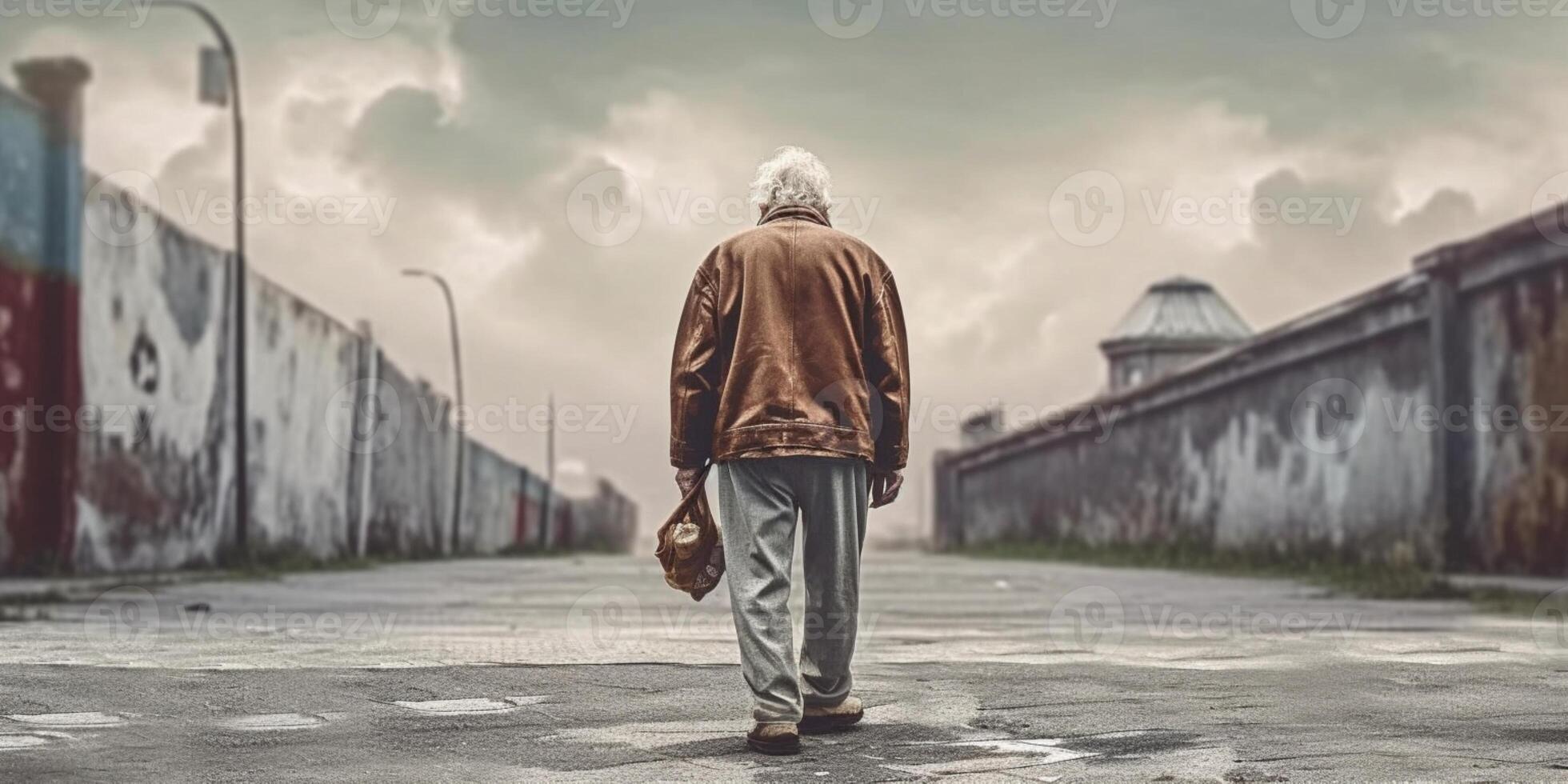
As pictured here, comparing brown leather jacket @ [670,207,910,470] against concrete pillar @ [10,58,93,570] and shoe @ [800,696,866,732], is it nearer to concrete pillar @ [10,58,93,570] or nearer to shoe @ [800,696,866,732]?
shoe @ [800,696,866,732]

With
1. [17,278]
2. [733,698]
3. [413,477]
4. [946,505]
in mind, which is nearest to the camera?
[733,698]

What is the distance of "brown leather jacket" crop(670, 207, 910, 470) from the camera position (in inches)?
195

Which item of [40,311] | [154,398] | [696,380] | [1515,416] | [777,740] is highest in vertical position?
[40,311]

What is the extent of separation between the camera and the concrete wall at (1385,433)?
14055 millimetres

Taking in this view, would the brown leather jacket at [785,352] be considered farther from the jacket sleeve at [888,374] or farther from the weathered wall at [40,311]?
the weathered wall at [40,311]

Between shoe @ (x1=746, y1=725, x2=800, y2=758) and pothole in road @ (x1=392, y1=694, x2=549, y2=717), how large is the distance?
3.55 feet

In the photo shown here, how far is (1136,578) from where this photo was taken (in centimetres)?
1725

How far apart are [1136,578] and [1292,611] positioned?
6607mm

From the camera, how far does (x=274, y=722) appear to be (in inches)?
204

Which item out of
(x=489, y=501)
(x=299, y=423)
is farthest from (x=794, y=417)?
(x=489, y=501)

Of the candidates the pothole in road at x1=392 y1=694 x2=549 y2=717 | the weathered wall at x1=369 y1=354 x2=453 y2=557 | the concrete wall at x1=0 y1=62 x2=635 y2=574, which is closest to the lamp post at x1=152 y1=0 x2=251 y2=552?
the concrete wall at x1=0 y1=62 x2=635 y2=574

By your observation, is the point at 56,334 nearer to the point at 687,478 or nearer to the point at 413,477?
the point at 687,478

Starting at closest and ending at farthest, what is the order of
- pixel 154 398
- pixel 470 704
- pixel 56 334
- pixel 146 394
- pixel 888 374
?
pixel 888 374
pixel 470 704
pixel 56 334
pixel 146 394
pixel 154 398

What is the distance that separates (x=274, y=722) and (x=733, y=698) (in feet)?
4.78
